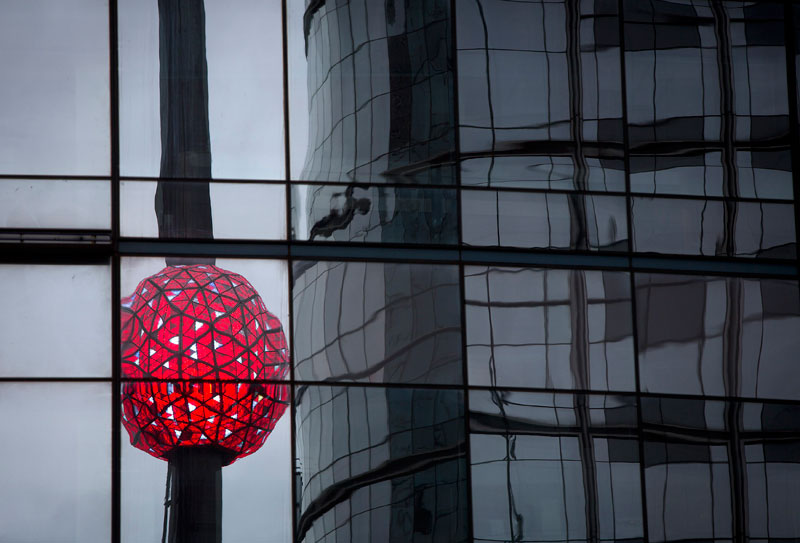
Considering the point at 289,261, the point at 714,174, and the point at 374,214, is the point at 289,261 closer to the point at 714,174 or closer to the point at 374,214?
the point at 374,214

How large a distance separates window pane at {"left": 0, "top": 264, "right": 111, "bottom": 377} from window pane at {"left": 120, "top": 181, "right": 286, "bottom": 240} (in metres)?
0.64

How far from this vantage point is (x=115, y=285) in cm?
1069

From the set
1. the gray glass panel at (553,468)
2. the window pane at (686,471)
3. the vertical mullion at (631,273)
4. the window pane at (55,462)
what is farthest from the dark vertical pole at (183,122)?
the window pane at (686,471)

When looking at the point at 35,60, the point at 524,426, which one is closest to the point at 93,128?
the point at 35,60

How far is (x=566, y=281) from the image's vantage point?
11.4 meters

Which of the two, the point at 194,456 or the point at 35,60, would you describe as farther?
the point at 35,60


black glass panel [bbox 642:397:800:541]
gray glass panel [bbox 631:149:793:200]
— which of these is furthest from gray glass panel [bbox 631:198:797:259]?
black glass panel [bbox 642:397:800:541]

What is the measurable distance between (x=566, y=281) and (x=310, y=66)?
12.0ft

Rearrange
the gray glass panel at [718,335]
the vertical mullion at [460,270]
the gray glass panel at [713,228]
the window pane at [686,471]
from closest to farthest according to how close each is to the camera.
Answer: the vertical mullion at [460,270]
the window pane at [686,471]
the gray glass panel at [718,335]
the gray glass panel at [713,228]

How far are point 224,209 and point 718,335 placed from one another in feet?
18.4

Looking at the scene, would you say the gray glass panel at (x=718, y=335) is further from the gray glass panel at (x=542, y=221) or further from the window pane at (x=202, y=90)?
the window pane at (x=202, y=90)

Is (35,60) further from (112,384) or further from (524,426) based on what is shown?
(524,426)

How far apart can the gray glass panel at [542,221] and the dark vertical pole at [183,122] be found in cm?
284

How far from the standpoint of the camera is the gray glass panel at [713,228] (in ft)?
38.3
